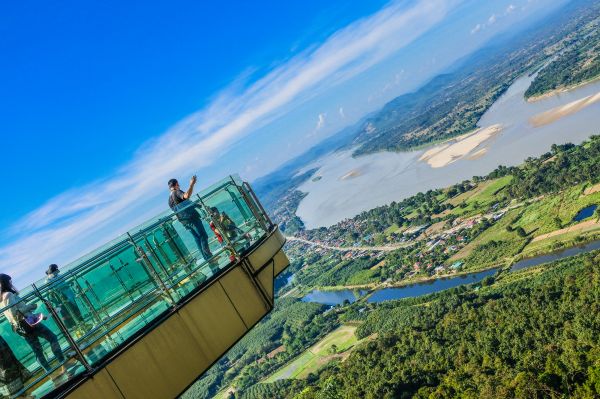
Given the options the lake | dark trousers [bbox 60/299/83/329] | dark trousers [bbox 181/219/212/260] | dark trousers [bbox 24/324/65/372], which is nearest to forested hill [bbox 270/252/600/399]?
dark trousers [bbox 181/219/212/260]

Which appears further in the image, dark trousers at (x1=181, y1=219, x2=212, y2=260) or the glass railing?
dark trousers at (x1=181, y1=219, x2=212, y2=260)

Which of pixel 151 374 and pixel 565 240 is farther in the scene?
pixel 565 240

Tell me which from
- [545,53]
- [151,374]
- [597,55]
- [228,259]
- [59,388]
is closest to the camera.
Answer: [59,388]

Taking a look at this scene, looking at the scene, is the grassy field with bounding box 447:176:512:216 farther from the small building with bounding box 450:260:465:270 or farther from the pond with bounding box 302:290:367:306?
the pond with bounding box 302:290:367:306

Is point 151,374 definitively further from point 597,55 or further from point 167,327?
point 597,55

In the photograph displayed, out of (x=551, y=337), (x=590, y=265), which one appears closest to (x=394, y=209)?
(x=590, y=265)
